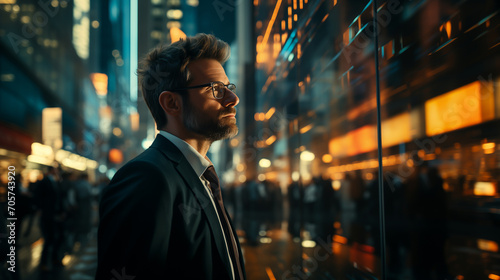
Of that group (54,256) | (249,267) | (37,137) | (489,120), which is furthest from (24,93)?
(489,120)

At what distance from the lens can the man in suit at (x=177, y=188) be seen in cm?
103

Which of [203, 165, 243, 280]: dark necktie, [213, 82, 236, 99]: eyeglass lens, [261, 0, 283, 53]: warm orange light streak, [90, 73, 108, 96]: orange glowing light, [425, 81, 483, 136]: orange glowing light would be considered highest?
[90, 73, 108, 96]: orange glowing light

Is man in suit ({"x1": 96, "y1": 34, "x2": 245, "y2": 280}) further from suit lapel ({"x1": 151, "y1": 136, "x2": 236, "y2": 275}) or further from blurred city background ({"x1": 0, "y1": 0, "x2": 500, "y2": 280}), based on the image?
blurred city background ({"x1": 0, "y1": 0, "x2": 500, "y2": 280})

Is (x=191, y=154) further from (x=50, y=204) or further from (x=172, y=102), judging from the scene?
(x=50, y=204)

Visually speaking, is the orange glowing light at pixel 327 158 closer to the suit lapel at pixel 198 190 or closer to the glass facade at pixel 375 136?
the glass facade at pixel 375 136

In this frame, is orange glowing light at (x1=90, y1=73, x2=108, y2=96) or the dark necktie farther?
orange glowing light at (x1=90, y1=73, x2=108, y2=96)

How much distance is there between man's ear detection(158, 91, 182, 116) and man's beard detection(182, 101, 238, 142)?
2cm

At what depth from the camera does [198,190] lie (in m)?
1.29

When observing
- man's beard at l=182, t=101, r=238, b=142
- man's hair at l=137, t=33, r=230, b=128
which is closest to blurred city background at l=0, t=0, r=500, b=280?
man's hair at l=137, t=33, r=230, b=128

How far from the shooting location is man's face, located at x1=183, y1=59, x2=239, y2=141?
1.48 metres

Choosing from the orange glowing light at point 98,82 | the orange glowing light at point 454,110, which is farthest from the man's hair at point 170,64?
the orange glowing light at point 98,82

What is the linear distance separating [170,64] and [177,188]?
56 cm

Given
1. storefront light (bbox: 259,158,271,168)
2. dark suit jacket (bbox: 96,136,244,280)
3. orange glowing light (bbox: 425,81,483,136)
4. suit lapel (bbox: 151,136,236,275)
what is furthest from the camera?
storefront light (bbox: 259,158,271,168)

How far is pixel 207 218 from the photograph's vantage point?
1.24 m
